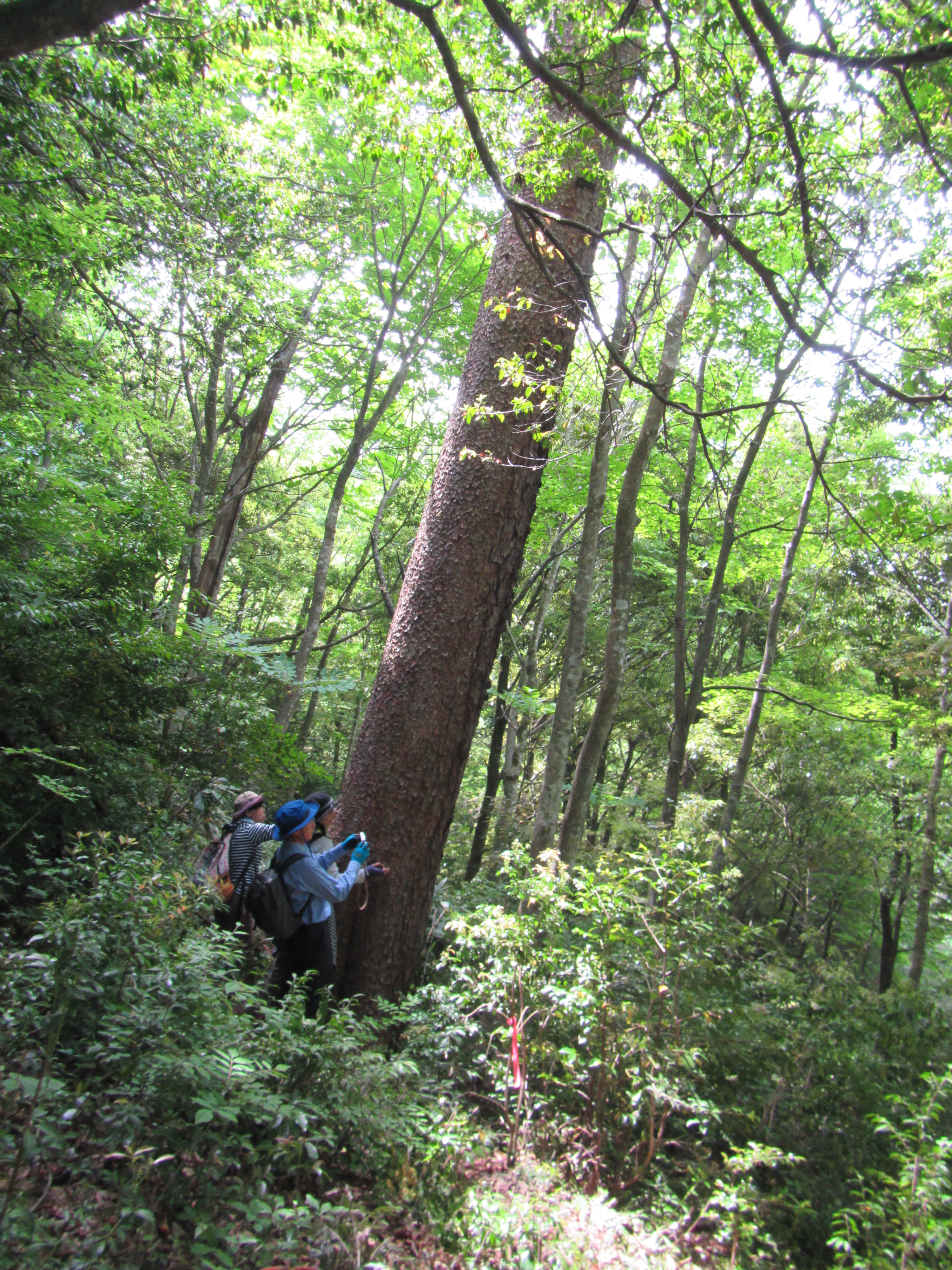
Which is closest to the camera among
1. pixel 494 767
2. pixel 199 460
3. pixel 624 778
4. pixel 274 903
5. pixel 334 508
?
pixel 274 903

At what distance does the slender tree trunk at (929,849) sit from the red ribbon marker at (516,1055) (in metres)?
8.75

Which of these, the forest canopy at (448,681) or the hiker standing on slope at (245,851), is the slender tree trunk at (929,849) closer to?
the forest canopy at (448,681)

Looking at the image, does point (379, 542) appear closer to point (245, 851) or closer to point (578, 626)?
point (578, 626)

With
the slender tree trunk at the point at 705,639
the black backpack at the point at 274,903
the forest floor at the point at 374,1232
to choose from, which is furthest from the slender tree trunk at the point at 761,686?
the forest floor at the point at 374,1232

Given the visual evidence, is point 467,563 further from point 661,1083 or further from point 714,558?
point 714,558

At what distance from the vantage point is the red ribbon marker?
10.3 feet

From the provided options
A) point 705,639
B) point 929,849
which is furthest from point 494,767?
point 929,849

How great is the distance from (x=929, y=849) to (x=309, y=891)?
9912 millimetres

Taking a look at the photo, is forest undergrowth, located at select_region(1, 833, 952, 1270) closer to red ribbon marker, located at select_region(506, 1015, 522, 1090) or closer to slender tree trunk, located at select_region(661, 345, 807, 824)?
red ribbon marker, located at select_region(506, 1015, 522, 1090)

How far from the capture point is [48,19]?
237 cm

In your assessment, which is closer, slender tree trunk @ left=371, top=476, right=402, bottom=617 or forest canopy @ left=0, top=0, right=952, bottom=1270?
forest canopy @ left=0, top=0, right=952, bottom=1270

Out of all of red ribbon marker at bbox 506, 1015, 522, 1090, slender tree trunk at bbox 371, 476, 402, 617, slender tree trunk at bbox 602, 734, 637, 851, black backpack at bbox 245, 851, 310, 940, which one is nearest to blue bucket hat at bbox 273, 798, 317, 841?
black backpack at bbox 245, 851, 310, 940

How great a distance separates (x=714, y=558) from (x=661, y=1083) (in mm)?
9450

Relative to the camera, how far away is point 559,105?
2.87m
